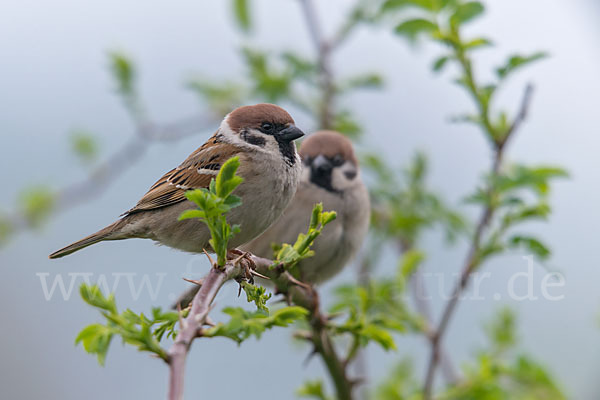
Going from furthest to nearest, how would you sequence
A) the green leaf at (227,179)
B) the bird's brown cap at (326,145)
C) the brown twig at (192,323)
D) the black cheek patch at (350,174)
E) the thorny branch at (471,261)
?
→ the black cheek patch at (350,174) → the bird's brown cap at (326,145) → the thorny branch at (471,261) → the green leaf at (227,179) → the brown twig at (192,323)

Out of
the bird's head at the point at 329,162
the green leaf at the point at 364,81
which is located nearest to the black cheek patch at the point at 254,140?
the bird's head at the point at 329,162

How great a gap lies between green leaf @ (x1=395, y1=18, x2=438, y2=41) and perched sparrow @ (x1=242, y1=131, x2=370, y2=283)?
79 cm

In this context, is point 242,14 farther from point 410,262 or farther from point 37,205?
point 410,262

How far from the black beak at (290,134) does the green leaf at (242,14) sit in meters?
1.67

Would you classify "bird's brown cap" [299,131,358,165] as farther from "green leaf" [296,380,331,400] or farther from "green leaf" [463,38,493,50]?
"green leaf" [296,380,331,400]

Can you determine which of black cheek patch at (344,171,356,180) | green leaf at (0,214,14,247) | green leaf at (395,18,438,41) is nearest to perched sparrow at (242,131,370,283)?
black cheek patch at (344,171,356,180)

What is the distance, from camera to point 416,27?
258 cm

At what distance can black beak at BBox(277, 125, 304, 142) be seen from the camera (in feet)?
8.89

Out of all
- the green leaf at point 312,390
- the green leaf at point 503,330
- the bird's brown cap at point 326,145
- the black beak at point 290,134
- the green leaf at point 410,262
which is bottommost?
the green leaf at point 503,330

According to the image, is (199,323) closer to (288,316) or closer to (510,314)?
(288,316)

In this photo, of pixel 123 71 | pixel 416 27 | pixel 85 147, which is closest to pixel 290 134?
pixel 416 27

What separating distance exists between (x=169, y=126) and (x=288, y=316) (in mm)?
2768

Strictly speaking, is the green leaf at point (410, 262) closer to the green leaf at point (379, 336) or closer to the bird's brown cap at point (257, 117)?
the bird's brown cap at point (257, 117)

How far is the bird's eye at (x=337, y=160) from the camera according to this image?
3.43 meters
